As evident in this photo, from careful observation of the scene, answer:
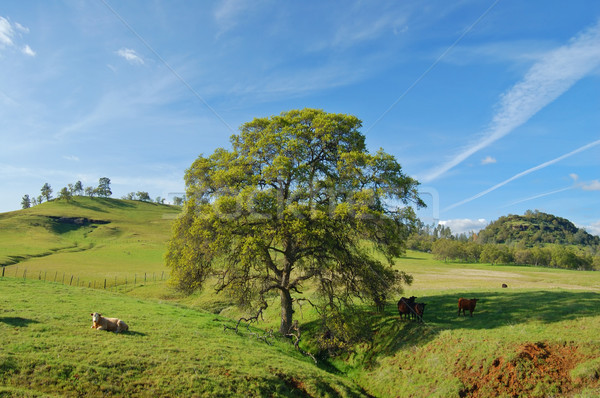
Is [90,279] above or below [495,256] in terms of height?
below

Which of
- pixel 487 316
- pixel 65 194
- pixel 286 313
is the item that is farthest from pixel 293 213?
pixel 65 194

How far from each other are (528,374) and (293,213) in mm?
14240

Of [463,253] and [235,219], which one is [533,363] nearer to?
[235,219]

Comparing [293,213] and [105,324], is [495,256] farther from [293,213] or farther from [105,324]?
[105,324]

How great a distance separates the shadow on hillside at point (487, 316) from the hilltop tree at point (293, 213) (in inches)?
107

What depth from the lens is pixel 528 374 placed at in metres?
14.3

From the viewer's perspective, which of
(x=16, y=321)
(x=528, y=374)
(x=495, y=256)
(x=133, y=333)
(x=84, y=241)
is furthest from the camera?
(x=495, y=256)

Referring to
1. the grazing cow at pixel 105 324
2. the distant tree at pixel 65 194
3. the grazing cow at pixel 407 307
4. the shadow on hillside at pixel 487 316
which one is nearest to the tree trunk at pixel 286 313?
the shadow on hillside at pixel 487 316

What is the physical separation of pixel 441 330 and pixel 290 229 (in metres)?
11.0

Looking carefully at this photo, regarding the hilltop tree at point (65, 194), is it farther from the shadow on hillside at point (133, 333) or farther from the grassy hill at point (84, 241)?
the shadow on hillside at point (133, 333)

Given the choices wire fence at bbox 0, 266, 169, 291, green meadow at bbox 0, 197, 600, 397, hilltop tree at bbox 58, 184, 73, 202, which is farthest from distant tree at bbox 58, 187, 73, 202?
green meadow at bbox 0, 197, 600, 397

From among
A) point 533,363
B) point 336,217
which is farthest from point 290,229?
point 533,363

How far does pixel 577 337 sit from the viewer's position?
15.4 metres

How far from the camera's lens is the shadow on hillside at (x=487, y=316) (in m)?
19.0
